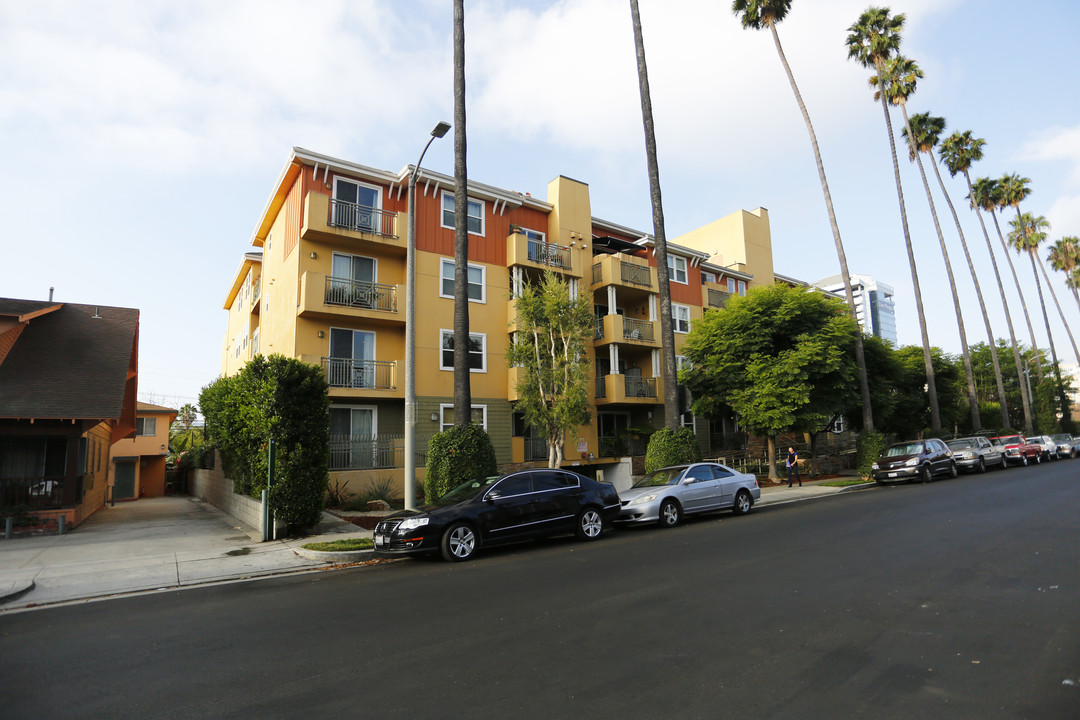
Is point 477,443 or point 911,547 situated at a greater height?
point 477,443

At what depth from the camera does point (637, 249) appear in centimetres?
3081

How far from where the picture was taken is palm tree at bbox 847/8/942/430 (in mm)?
33562

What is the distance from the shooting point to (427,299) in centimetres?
2288

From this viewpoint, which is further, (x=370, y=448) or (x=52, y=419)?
(x=370, y=448)

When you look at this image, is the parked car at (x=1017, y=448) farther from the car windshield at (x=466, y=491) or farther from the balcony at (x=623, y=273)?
the car windshield at (x=466, y=491)

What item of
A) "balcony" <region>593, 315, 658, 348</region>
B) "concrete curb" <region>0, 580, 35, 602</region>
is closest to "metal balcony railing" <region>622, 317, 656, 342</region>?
"balcony" <region>593, 315, 658, 348</region>

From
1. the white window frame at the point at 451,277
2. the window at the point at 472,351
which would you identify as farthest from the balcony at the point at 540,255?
the window at the point at 472,351

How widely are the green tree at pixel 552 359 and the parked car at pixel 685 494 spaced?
19.2ft

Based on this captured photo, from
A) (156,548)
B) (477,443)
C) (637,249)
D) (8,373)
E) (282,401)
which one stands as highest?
(637,249)

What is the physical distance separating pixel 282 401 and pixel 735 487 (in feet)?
35.9

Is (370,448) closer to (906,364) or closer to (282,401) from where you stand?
(282,401)

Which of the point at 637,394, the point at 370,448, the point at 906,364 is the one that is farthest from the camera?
the point at 906,364

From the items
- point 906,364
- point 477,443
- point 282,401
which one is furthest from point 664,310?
point 906,364

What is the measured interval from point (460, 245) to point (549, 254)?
9.14 m
